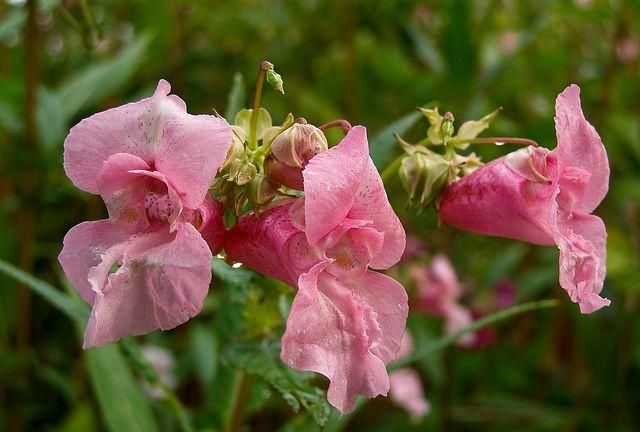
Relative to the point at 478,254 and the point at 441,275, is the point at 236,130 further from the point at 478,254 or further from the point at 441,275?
the point at 478,254

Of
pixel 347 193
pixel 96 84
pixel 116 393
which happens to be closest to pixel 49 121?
pixel 96 84

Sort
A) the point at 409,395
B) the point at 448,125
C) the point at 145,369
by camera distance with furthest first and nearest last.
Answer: the point at 409,395 → the point at 145,369 → the point at 448,125

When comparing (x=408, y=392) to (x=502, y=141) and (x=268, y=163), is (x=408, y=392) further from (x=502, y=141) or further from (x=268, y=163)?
(x=268, y=163)

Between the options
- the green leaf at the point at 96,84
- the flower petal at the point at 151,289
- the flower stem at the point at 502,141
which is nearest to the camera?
the flower petal at the point at 151,289


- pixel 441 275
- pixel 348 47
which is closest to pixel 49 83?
pixel 348 47

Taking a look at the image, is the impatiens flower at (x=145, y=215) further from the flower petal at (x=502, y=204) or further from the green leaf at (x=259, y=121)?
the flower petal at (x=502, y=204)

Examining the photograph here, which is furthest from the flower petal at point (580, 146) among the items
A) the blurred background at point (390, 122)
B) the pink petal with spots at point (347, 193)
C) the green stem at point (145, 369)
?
the blurred background at point (390, 122)
